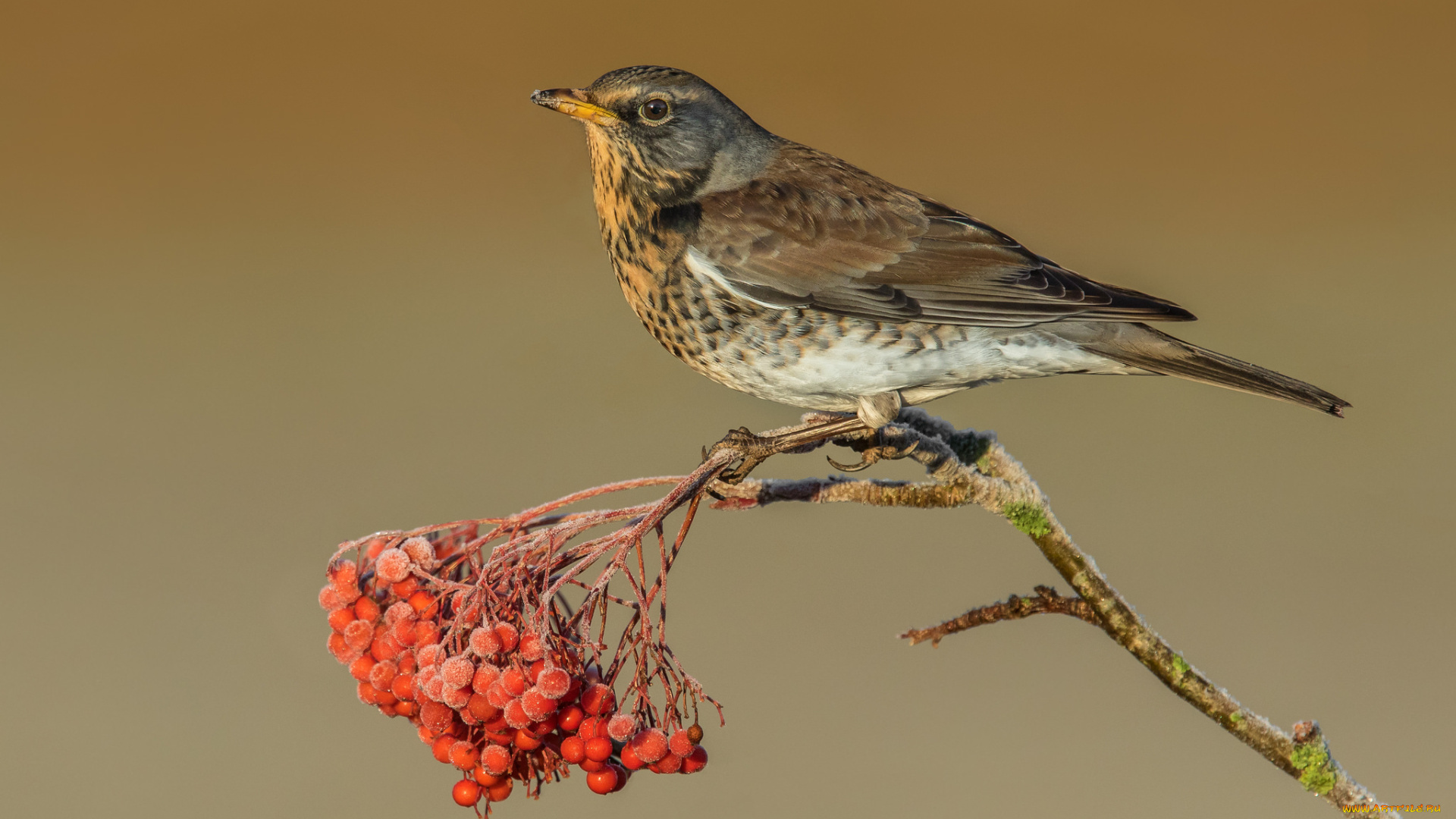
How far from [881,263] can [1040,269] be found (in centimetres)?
33

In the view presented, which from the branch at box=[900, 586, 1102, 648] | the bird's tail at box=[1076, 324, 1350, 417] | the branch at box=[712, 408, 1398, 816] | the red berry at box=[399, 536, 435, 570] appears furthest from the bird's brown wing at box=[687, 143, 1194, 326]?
the red berry at box=[399, 536, 435, 570]

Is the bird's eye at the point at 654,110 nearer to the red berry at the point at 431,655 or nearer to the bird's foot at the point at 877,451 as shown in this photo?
the bird's foot at the point at 877,451

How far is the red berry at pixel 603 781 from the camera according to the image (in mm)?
1532

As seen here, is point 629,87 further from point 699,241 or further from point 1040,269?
point 1040,269

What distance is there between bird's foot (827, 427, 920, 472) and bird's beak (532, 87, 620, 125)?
0.81 m

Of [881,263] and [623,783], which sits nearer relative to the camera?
[623,783]

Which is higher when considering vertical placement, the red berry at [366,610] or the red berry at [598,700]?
the red berry at [366,610]

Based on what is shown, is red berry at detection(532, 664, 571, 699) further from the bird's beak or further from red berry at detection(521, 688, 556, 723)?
the bird's beak

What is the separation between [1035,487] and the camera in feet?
5.51

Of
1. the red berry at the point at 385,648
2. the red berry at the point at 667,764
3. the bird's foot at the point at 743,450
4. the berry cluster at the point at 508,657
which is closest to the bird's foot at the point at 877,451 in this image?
the bird's foot at the point at 743,450

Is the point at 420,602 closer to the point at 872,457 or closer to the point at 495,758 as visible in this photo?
the point at 495,758

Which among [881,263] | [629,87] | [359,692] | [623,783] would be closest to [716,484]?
[623,783]

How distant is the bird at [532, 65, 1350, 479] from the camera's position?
2.15m

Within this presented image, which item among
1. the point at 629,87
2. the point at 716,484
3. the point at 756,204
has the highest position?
the point at 629,87
